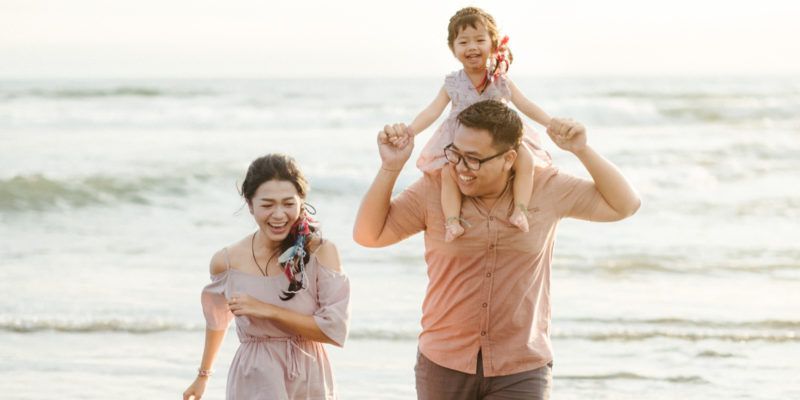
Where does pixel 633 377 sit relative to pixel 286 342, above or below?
below

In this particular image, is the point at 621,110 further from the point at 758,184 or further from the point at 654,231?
the point at 654,231

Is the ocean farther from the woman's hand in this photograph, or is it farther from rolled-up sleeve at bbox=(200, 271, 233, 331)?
the woman's hand

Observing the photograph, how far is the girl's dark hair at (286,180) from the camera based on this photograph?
423cm

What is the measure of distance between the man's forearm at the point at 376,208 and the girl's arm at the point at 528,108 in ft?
2.15

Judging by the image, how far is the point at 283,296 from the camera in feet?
14.0

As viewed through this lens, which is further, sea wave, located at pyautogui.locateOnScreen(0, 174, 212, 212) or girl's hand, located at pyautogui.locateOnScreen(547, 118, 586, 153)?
sea wave, located at pyautogui.locateOnScreen(0, 174, 212, 212)

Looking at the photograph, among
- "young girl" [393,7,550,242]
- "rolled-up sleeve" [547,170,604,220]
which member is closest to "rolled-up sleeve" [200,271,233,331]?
"young girl" [393,7,550,242]

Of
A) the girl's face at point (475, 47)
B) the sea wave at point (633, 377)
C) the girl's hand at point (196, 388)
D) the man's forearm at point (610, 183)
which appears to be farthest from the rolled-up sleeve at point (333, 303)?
the sea wave at point (633, 377)

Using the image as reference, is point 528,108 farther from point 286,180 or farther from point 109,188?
point 109,188

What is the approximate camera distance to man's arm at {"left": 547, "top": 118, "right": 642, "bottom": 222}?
4133 mm

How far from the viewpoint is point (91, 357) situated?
768 cm

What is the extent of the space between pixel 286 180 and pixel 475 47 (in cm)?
105

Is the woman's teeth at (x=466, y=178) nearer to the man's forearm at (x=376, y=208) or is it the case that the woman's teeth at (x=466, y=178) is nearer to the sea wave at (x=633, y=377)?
the man's forearm at (x=376, y=208)

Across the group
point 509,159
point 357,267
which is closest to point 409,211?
point 509,159
